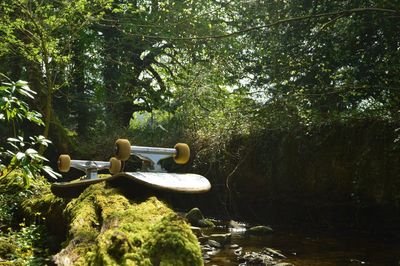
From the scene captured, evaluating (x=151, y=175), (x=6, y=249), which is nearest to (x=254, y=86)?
(x=151, y=175)

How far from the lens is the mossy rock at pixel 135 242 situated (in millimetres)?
1909

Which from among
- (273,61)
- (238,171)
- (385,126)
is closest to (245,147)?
(238,171)

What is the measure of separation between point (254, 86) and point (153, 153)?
533 centimetres

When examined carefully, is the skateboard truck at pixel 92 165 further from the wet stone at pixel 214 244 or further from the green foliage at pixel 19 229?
the wet stone at pixel 214 244

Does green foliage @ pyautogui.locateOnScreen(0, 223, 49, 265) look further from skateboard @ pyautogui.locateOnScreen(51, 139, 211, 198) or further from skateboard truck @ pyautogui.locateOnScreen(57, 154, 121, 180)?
skateboard truck @ pyautogui.locateOnScreen(57, 154, 121, 180)

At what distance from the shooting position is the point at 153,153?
377 cm

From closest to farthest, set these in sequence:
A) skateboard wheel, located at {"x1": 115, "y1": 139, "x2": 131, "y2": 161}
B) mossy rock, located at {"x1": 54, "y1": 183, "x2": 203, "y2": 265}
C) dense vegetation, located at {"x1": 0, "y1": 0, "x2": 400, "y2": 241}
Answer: mossy rock, located at {"x1": 54, "y1": 183, "x2": 203, "y2": 265}, skateboard wheel, located at {"x1": 115, "y1": 139, "x2": 131, "y2": 161}, dense vegetation, located at {"x1": 0, "y1": 0, "x2": 400, "y2": 241}

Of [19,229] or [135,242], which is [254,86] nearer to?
[19,229]

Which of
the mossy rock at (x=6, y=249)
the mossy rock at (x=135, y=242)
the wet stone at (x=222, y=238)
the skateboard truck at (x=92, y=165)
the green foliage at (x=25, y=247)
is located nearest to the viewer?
the mossy rock at (x=135, y=242)

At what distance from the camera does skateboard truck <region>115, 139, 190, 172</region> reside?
3.27m

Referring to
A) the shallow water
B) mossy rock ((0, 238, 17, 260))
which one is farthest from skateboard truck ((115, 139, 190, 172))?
the shallow water

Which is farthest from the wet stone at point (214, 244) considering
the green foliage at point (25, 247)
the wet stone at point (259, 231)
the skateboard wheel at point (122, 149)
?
the skateboard wheel at point (122, 149)

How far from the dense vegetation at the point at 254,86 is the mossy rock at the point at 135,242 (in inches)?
26.0

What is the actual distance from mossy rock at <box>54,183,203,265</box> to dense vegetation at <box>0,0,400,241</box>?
0.66m
